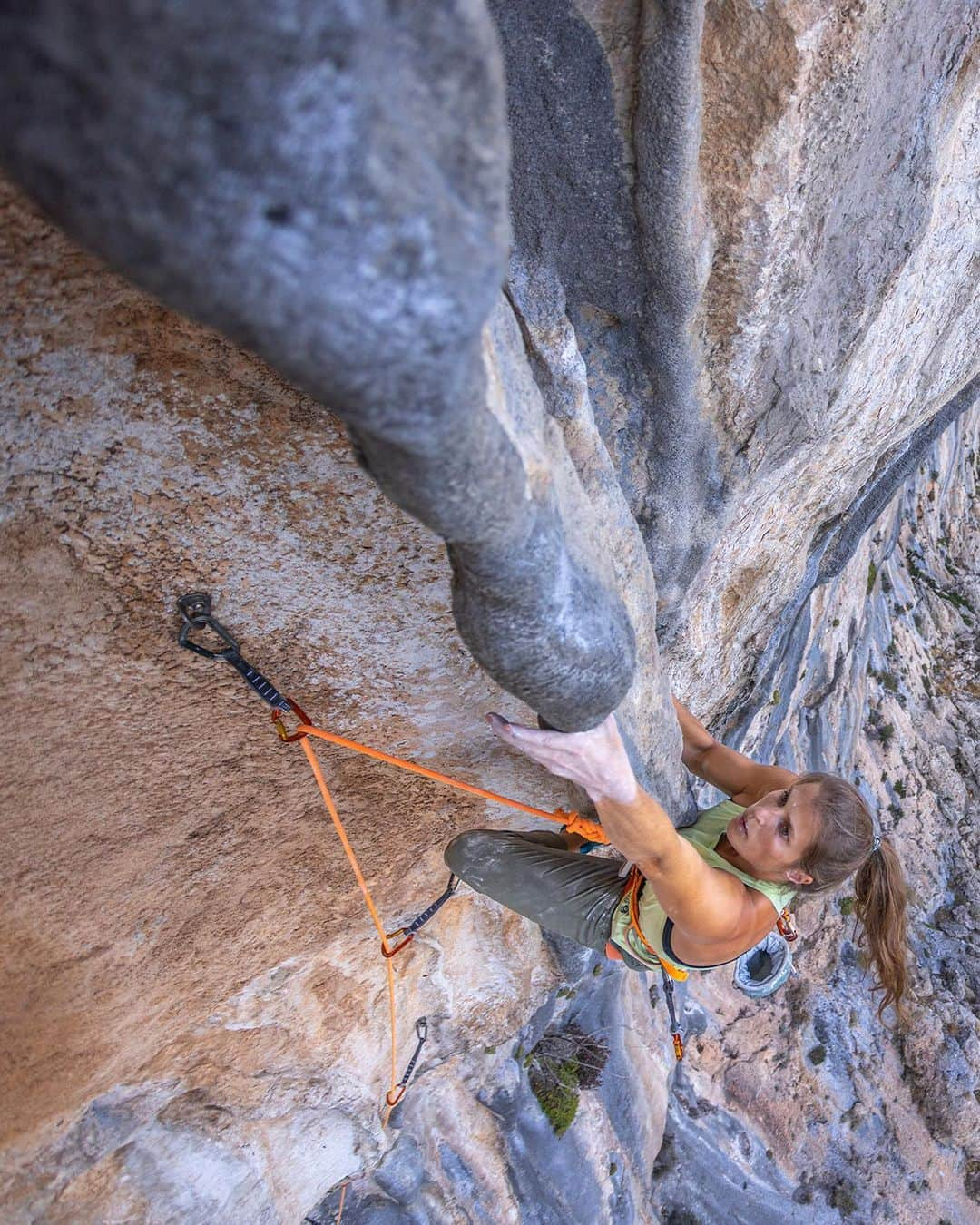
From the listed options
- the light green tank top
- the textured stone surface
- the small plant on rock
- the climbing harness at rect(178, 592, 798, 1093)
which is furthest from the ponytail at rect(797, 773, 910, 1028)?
the small plant on rock

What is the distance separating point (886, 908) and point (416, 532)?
192cm

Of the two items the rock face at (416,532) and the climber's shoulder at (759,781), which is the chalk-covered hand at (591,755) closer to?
the rock face at (416,532)

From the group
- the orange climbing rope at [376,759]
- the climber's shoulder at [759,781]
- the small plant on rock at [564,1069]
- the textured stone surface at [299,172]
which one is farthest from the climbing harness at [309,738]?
the small plant on rock at [564,1069]

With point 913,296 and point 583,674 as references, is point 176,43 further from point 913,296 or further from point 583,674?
point 913,296

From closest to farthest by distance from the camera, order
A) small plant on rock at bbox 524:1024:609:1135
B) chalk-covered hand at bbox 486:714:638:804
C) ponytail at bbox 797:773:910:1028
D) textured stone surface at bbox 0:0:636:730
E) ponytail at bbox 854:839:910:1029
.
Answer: textured stone surface at bbox 0:0:636:730
chalk-covered hand at bbox 486:714:638:804
ponytail at bbox 797:773:910:1028
ponytail at bbox 854:839:910:1029
small plant on rock at bbox 524:1024:609:1135

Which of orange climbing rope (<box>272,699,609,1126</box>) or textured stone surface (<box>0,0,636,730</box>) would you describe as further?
orange climbing rope (<box>272,699,609,1126</box>)

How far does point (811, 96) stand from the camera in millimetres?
1917

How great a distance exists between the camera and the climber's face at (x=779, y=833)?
2191mm

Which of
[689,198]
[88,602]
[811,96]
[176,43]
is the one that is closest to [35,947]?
[88,602]

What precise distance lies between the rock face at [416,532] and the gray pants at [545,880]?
21 centimetres

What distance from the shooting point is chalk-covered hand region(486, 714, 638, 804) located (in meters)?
1.83

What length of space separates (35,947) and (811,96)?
9.18ft

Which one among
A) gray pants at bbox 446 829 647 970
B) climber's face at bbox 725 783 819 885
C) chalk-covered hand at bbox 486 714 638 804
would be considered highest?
chalk-covered hand at bbox 486 714 638 804

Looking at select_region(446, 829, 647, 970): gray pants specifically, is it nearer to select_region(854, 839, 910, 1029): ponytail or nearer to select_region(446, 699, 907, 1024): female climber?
select_region(446, 699, 907, 1024): female climber
